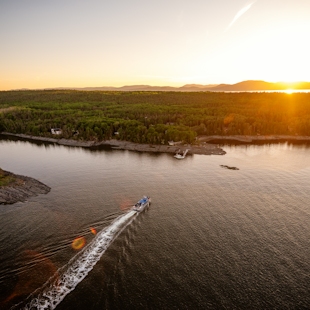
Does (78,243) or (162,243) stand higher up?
(78,243)

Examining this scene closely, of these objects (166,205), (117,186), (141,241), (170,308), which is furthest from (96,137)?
(170,308)

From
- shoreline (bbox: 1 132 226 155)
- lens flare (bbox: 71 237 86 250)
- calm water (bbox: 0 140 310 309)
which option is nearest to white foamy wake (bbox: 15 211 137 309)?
calm water (bbox: 0 140 310 309)

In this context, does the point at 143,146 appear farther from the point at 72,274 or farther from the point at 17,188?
the point at 72,274

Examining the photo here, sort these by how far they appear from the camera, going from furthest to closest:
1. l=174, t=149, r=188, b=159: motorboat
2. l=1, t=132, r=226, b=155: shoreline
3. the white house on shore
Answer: the white house on shore < l=1, t=132, r=226, b=155: shoreline < l=174, t=149, r=188, b=159: motorboat

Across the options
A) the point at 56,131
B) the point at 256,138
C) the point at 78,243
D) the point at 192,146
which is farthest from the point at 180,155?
the point at 56,131

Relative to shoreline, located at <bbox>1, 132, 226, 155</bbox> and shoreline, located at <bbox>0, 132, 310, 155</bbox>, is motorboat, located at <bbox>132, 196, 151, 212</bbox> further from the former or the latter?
shoreline, located at <bbox>0, 132, 310, 155</bbox>

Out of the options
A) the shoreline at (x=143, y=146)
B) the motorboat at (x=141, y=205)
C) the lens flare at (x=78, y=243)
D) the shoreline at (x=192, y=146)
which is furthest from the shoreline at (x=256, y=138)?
the lens flare at (x=78, y=243)

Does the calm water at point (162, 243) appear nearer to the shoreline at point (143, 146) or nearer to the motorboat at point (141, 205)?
the motorboat at point (141, 205)
